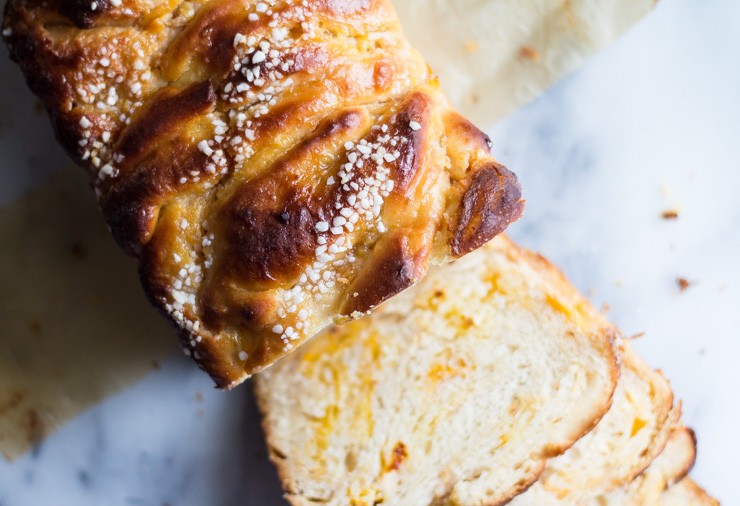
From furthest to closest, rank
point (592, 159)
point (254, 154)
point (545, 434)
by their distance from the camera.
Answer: point (592, 159)
point (545, 434)
point (254, 154)

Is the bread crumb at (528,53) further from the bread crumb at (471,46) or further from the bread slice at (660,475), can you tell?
the bread slice at (660,475)

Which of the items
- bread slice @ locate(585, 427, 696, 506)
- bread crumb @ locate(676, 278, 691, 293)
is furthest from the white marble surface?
bread slice @ locate(585, 427, 696, 506)

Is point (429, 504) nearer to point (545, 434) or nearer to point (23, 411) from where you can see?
point (545, 434)

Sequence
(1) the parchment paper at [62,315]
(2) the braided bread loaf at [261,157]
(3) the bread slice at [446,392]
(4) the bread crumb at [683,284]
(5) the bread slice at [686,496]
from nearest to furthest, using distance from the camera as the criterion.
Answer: (2) the braided bread loaf at [261,157], (3) the bread slice at [446,392], (1) the parchment paper at [62,315], (5) the bread slice at [686,496], (4) the bread crumb at [683,284]

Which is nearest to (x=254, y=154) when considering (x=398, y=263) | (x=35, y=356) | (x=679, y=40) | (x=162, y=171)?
(x=162, y=171)

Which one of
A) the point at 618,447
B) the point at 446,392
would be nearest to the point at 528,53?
Answer: the point at 446,392

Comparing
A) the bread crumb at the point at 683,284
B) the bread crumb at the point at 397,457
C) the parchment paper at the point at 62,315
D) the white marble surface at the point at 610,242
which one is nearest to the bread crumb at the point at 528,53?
the white marble surface at the point at 610,242

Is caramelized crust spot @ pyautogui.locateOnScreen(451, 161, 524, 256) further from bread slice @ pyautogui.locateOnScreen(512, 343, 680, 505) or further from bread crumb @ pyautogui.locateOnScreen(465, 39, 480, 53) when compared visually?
bread slice @ pyautogui.locateOnScreen(512, 343, 680, 505)
